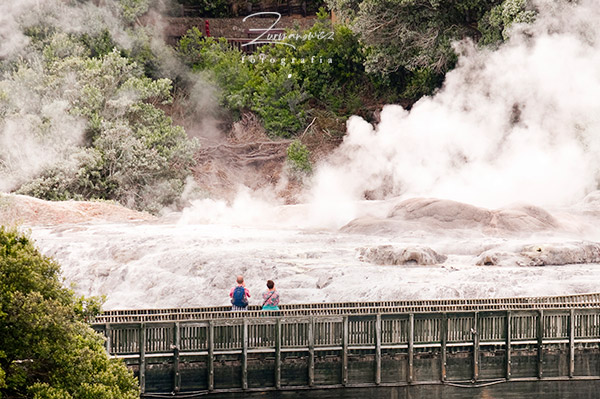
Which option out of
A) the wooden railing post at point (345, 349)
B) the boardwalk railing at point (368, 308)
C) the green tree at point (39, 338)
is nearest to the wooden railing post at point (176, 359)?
the boardwalk railing at point (368, 308)

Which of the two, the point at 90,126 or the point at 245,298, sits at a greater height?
the point at 90,126

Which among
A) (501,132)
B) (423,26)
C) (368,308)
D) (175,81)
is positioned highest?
(423,26)

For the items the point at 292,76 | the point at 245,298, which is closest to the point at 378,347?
the point at 245,298

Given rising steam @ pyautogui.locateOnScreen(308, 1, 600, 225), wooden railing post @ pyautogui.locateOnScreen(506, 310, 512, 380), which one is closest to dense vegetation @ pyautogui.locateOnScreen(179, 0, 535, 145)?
rising steam @ pyautogui.locateOnScreen(308, 1, 600, 225)

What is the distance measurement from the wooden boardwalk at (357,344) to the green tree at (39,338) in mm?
4233

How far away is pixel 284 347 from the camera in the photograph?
22500mm

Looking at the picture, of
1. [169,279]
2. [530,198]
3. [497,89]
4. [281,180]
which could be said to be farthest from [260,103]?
[169,279]

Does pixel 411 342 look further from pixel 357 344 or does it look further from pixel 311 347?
pixel 311 347

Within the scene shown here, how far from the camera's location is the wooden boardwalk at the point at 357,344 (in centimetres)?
2203

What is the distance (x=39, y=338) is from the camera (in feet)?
54.7

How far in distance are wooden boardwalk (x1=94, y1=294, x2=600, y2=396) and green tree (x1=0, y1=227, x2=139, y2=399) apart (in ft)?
13.9

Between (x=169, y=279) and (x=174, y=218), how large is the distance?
27.7ft

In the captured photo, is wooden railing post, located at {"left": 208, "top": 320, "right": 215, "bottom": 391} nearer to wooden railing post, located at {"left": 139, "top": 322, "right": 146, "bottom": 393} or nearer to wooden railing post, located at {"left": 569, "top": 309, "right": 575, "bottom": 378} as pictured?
wooden railing post, located at {"left": 139, "top": 322, "right": 146, "bottom": 393}

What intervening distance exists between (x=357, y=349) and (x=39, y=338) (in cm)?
782
